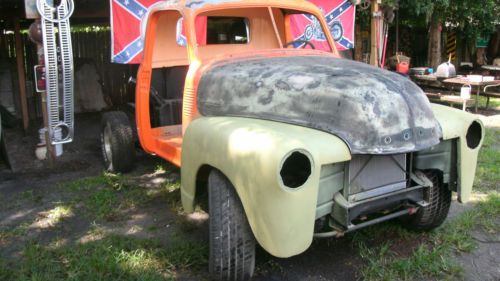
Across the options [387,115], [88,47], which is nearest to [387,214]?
[387,115]

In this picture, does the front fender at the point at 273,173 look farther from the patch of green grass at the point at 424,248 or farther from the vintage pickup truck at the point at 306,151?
the patch of green grass at the point at 424,248

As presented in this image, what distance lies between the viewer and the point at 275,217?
260 cm

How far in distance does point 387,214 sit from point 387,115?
744 millimetres

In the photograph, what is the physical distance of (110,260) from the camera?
3.41m

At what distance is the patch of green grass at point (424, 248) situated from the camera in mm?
3277

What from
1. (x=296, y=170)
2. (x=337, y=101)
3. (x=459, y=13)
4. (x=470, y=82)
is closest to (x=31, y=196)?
→ (x=296, y=170)

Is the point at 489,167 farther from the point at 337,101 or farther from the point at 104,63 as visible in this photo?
the point at 104,63

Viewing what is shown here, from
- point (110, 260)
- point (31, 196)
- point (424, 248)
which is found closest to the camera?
point (110, 260)

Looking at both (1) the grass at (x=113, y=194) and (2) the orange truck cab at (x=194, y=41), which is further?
(1) the grass at (x=113, y=194)

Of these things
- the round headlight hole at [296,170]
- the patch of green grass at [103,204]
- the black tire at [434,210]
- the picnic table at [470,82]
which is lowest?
the patch of green grass at [103,204]

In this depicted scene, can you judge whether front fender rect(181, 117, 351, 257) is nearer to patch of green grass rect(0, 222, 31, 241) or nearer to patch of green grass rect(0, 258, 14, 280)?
patch of green grass rect(0, 258, 14, 280)

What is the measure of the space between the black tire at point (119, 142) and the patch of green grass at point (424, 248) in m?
2.76

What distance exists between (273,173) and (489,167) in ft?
13.4

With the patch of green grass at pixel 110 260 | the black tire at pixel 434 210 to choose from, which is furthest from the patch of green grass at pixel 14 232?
the black tire at pixel 434 210
